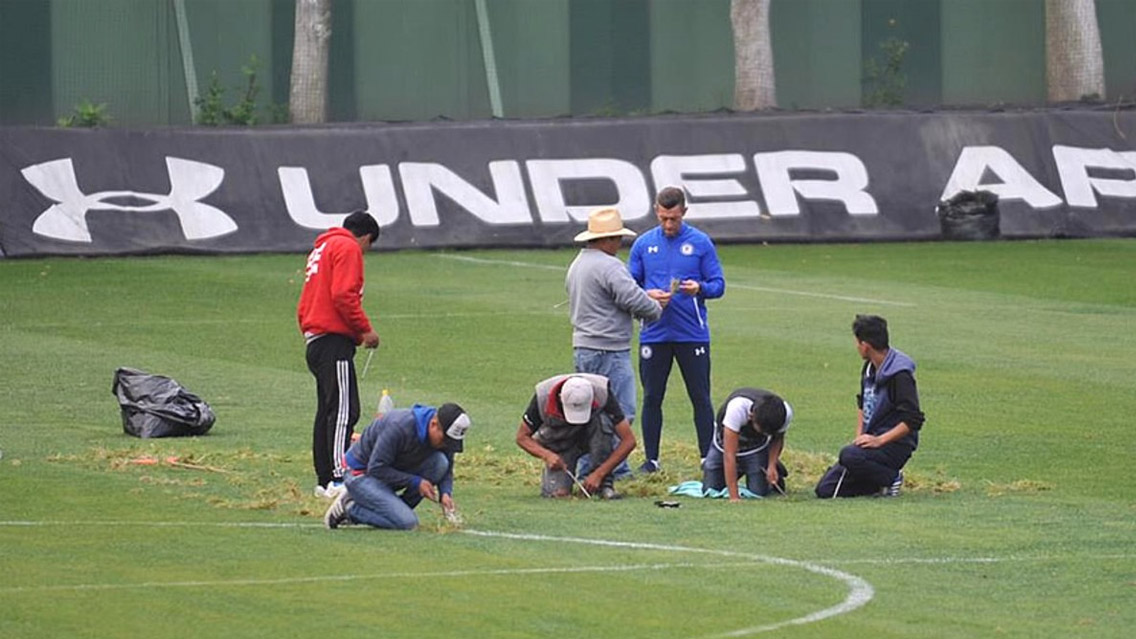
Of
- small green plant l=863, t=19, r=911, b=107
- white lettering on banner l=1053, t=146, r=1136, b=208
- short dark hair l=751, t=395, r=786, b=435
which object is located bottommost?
short dark hair l=751, t=395, r=786, b=435

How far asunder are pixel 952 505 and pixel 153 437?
21.0 ft

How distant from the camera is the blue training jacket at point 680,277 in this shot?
15.8 m

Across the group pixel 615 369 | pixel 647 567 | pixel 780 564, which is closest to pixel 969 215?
pixel 615 369

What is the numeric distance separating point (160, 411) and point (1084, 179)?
1905 centimetres

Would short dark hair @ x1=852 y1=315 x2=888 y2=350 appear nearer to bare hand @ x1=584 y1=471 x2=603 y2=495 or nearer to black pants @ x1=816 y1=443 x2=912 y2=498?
black pants @ x1=816 y1=443 x2=912 y2=498

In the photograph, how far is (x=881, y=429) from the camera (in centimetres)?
1435

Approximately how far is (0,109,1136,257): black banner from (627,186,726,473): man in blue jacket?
15298 mm

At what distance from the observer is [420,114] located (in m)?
40.1

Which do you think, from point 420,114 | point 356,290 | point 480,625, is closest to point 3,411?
point 356,290

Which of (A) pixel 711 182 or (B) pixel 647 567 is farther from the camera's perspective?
(A) pixel 711 182

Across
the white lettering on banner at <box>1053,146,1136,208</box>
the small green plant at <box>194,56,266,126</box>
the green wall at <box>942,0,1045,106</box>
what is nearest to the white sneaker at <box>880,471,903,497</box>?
the white lettering on banner at <box>1053,146,1136,208</box>

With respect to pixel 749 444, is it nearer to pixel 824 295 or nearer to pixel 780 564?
pixel 780 564

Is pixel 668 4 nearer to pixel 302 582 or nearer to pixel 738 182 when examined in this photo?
pixel 738 182

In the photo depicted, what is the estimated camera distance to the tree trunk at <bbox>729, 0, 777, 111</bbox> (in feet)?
128
